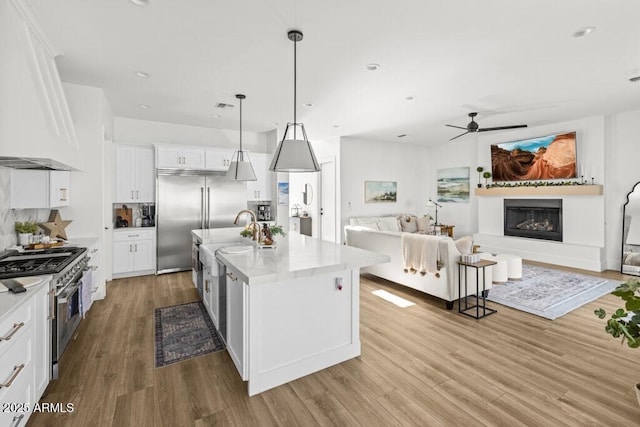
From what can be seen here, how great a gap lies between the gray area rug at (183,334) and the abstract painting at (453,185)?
676cm

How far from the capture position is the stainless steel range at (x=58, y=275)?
223cm

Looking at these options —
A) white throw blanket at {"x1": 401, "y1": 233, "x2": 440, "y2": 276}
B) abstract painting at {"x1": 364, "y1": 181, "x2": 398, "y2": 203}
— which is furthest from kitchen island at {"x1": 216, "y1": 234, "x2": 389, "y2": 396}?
abstract painting at {"x1": 364, "y1": 181, "x2": 398, "y2": 203}

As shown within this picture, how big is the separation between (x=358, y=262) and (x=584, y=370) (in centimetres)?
203

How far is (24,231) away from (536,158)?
831cm

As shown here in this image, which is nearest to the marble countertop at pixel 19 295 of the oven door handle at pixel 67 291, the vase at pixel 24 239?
the oven door handle at pixel 67 291

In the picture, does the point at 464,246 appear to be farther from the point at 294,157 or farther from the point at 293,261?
the point at 294,157

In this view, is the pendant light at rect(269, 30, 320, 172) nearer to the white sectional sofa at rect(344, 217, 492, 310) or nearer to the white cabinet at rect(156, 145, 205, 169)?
the white sectional sofa at rect(344, 217, 492, 310)

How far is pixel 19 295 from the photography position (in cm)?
Result: 181

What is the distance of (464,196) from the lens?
7.97 meters

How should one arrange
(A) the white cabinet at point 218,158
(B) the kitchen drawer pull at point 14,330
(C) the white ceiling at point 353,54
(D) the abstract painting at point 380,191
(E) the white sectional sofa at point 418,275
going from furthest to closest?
(D) the abstract painting at point 380,191, (A) the white cabinet at point 218,158, (E) the white sectional sofa at point 418,275, (C) the white ceiling at point 353,54, (B) the kitchen drawer pull at point 14,330

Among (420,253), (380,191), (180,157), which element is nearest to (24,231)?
(180,157)

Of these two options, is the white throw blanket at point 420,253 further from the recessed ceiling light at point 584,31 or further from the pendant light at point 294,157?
the recessed ceiling light at point 584,31

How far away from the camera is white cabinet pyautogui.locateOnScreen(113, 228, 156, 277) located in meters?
5.11

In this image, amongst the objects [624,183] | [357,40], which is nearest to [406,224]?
[624,183]
